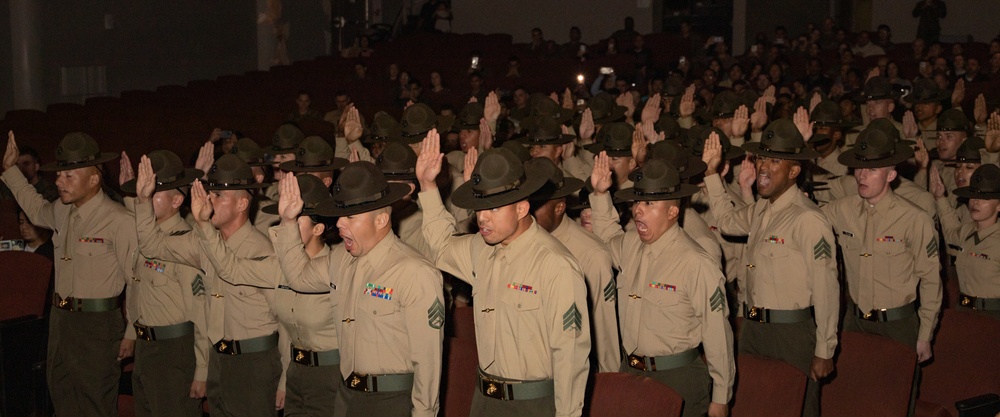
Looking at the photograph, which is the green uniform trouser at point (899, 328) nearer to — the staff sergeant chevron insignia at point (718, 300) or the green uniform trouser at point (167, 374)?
the staff sergeant chevron insignia at point (718, 300)

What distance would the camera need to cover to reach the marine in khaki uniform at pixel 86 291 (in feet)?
17.5

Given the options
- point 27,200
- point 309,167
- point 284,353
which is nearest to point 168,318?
point 284,353

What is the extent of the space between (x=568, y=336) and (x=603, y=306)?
3.14 ft

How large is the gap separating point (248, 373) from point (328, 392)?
56 centimetres

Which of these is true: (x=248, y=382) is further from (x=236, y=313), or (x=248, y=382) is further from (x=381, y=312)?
(x=381, y=312)

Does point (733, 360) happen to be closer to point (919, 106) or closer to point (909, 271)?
point (909, 271)

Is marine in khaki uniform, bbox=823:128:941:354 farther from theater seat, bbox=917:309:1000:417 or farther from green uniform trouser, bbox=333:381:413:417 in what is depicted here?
green uniform trouser, bbox=333:381:413:417

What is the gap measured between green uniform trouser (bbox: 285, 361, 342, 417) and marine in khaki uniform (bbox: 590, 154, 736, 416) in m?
1.22

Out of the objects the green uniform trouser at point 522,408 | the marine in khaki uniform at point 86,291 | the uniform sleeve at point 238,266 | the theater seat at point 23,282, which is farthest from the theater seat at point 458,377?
the theater seat at point 23,282

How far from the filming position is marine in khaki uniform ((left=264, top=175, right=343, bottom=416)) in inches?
167

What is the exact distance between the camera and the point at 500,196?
11.3 ft

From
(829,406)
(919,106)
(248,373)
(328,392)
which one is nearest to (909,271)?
(829,406)

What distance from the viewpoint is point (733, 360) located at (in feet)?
13.1

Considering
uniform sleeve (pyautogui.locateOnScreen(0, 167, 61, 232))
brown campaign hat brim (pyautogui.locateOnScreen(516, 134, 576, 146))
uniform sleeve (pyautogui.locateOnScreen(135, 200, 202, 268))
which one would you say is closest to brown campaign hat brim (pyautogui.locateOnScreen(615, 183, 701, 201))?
uniform sleeve (pyautogui.locateOnScreen(135, 200, 202, 268))
